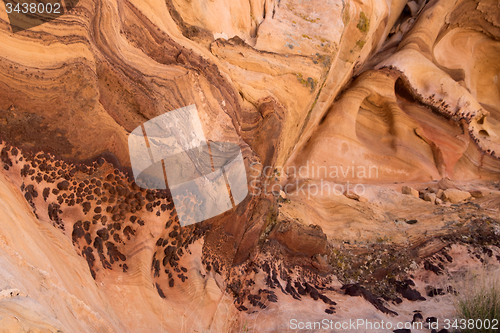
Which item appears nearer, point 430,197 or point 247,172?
point 247,172

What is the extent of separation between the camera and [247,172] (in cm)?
346

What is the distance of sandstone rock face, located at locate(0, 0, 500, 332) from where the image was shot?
6.69 ft

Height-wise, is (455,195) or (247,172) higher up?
(247,172)

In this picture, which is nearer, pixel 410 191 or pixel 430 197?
pixel 430 197

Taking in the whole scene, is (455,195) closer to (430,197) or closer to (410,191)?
(430,197)

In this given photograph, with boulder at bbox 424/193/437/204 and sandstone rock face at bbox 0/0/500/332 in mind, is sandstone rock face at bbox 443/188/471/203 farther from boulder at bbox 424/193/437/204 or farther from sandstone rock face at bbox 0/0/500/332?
boulder at bbox 424/193/437/204

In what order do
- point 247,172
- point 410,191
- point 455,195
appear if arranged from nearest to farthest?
point 247,172, point 455,195, point 410,191

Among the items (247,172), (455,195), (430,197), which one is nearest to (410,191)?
(430,197)

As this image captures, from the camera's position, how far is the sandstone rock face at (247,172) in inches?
80.3

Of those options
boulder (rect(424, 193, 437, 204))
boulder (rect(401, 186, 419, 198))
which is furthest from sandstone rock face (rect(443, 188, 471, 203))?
boulder (rect(401, 186, 419, 198))

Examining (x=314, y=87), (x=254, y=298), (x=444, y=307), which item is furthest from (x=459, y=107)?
(x=254, y=298)

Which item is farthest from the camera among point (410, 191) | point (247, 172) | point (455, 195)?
point (410, 191)

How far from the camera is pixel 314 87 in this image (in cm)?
459

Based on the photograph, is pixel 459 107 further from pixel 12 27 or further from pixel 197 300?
pixel 12 27
